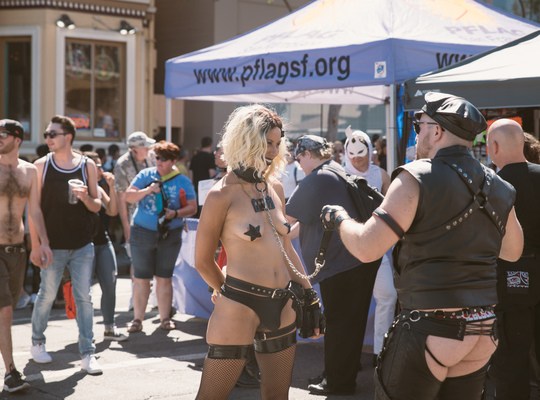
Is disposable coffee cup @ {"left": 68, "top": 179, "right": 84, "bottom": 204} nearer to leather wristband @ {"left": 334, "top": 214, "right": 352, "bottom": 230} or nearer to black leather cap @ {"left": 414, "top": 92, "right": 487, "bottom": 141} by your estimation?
leather wristband @ {"left": 334, "top": 214, "right": 352, "bottom": 230}

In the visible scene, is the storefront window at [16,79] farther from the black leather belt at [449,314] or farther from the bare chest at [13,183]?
the black leather belt at [449,314]

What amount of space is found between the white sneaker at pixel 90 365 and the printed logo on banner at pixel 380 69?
3398 mm

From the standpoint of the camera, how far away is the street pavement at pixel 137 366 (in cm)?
646

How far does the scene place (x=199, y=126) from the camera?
21391mm

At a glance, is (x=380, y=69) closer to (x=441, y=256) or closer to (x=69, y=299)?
(x=69, y=299)

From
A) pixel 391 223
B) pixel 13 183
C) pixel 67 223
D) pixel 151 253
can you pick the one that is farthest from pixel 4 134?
pixel 391 223

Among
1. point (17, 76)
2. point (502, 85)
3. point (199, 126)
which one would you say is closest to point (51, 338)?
point (502, 85)

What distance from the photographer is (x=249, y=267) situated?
4.30 metres

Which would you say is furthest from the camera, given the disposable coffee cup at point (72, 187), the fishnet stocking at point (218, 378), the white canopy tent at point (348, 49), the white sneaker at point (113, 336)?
the white sneaker at point (113, 336)

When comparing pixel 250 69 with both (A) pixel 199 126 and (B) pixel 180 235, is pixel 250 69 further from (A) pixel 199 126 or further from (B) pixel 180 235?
(A) pixel 199 126

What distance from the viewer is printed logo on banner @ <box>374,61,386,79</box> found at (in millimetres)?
7699

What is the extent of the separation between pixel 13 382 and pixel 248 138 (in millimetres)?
3008

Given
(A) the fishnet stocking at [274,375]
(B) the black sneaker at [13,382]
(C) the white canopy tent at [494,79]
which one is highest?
(C) the white canopy tent at [494,79]

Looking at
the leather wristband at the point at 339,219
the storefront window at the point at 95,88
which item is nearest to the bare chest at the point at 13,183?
the leather wristband at the point at 339,219
